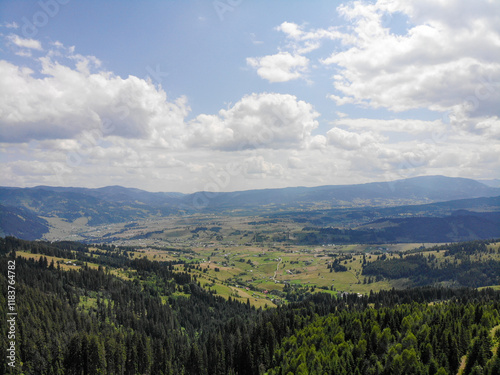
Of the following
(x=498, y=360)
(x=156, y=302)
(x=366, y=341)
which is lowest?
(x=156, y=302)

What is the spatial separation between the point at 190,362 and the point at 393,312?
84998 mm

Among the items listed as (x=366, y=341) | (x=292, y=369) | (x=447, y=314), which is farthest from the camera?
(x=447, y=314)

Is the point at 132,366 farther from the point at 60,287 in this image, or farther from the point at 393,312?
the point at 393,312

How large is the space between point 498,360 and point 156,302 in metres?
174

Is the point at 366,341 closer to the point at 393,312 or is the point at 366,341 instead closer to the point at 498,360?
the point at 393,312

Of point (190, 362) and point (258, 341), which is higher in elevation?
point (258, 341)

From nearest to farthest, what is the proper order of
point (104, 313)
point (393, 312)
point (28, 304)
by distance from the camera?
1. point (393, 312)
2. point (28, 304)
3. point (104, 313)

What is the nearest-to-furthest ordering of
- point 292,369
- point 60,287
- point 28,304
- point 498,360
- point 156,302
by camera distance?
point 498,360
point 292,369
point 28,304
point 60,287
point 156,302

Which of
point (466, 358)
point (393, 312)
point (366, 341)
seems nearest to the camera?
point (466, 358)

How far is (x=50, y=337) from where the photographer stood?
124312mm

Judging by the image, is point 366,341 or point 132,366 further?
point 132,366

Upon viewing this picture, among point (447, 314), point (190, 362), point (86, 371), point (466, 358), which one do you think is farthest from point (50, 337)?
point (447, 314)

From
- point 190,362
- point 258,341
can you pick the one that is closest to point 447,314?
point 258,341

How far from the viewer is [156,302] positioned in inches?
7741
